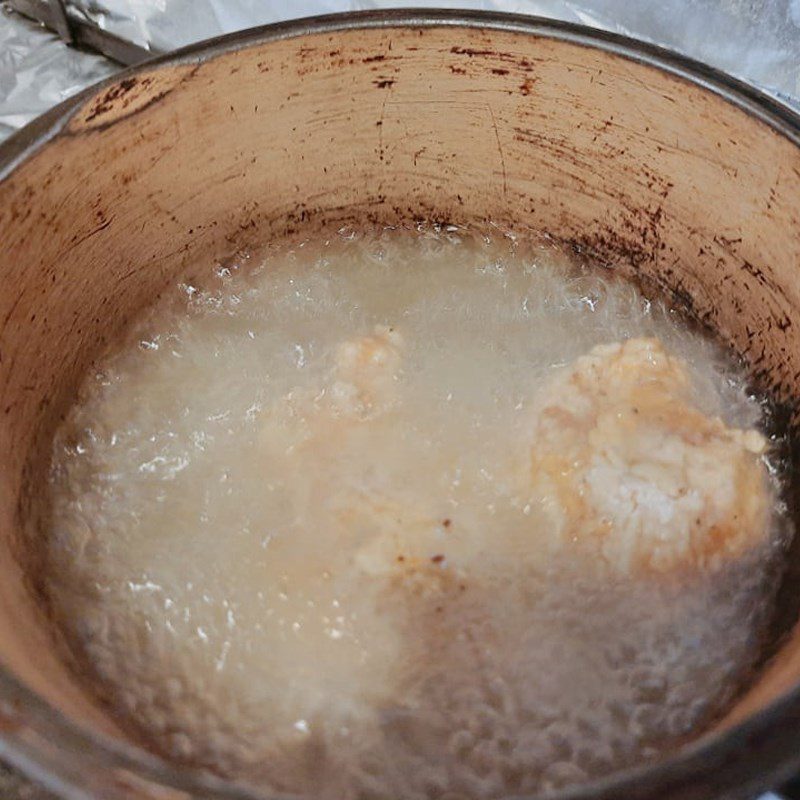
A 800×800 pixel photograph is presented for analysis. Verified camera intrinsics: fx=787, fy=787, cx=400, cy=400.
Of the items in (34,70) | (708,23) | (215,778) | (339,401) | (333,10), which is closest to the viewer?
(215,778)

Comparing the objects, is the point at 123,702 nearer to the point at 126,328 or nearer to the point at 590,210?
the point at 126,328

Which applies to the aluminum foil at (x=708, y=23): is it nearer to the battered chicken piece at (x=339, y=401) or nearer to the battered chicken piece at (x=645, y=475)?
the battered chicken piece at (x=645, y=475)

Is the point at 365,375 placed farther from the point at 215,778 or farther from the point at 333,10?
the point at 333,10

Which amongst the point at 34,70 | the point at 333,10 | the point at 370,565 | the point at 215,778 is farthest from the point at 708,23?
the point at 34,70

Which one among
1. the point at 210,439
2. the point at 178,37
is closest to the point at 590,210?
the point at 210,439

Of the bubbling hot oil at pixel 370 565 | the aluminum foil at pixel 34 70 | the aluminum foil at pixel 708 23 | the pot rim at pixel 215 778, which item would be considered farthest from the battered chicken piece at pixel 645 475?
the aluminum foil at pixel 34 70
